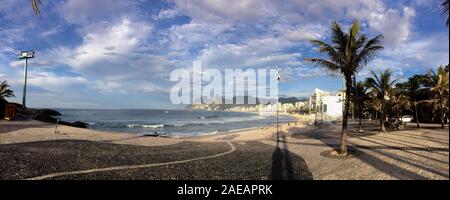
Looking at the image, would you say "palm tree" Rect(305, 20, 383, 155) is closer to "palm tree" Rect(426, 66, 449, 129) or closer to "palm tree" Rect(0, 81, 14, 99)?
"palm tree" Rect(426, 66, 449, 129)

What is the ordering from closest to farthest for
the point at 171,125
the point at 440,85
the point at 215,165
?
the point at 215,165 < the point at 440,85 < the point at 171,125

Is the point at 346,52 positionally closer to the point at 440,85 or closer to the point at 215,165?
the point at 215,165

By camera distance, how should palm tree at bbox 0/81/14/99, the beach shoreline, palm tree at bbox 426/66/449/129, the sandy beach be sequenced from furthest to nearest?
palm tree at bbox 0/81/14/99, palm tree at bbox 426/66/449/129, the beach shoreline, the sandy beach

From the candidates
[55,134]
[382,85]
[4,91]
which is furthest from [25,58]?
[382,85]

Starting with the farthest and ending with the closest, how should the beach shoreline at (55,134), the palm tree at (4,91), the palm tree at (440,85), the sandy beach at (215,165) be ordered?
the palm tree at (4,91) < the palm tree at (440,85) < the beach shoreline at (55,134) < the sandy beach at (215,165)

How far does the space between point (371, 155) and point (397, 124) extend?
2110 centimetres

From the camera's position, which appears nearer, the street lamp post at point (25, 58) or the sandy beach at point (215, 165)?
the sandy beach at point (215, 165)

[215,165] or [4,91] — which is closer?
[215,165]

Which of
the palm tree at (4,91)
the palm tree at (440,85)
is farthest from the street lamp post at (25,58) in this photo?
the palm tree at (440,85)

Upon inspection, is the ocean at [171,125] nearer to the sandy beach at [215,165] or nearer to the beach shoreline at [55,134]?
the beach shoreline at [55,134]

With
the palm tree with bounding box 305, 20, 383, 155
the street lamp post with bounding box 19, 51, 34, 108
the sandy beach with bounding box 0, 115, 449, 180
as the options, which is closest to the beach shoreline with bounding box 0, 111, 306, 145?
the sandy beach with bounding box 0, 115, 449, 180

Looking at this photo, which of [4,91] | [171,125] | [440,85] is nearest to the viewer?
[440,85]
